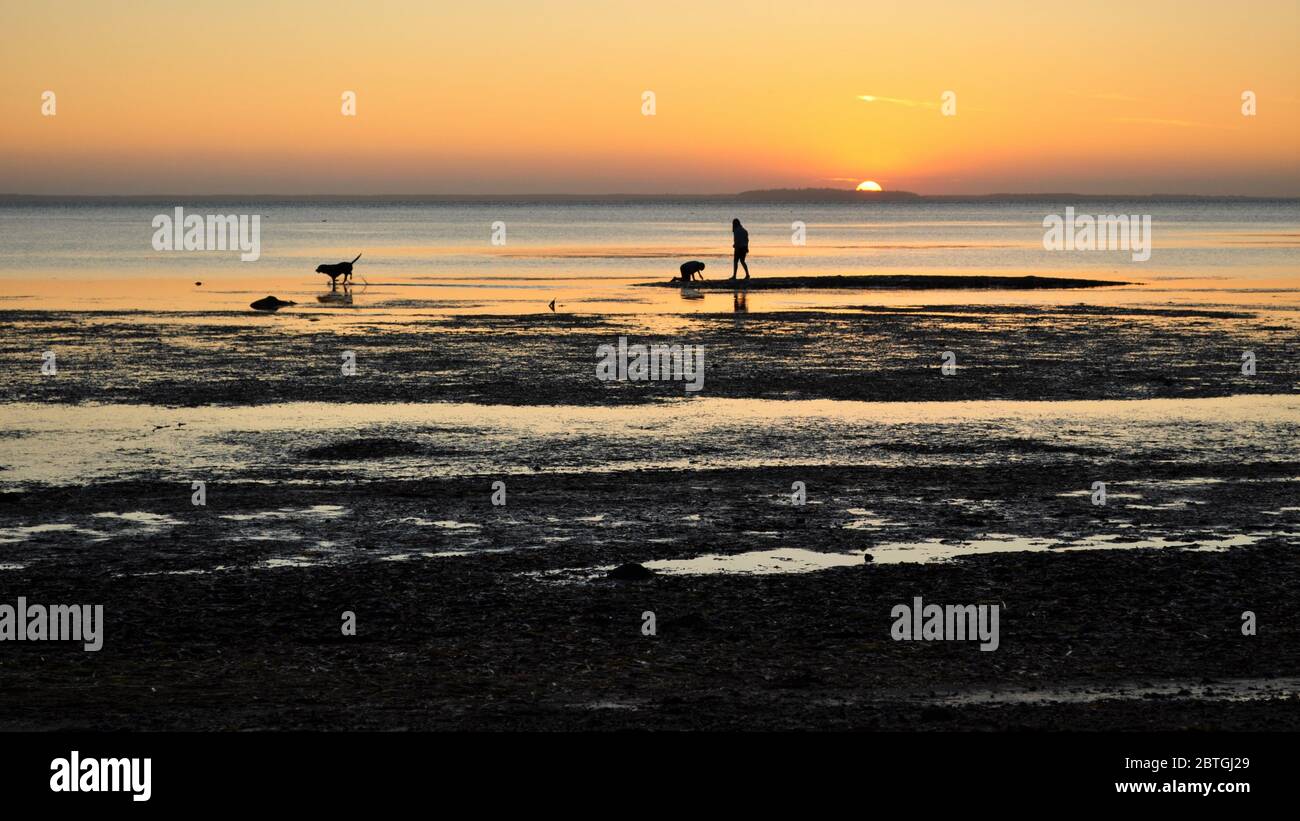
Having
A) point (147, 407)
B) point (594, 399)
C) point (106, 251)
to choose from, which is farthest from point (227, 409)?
point (106, 251)

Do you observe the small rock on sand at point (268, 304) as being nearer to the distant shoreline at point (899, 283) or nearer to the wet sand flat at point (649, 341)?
the wet sand flat at point (649, 341)

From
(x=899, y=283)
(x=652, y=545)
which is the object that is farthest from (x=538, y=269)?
(x=652, y=545)

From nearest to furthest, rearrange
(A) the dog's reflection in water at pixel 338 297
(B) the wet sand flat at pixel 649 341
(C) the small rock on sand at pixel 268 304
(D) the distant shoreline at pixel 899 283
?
(B) the wet sand flat at pixel 649 341, (C) the small rock on sand at pixel 268 304, (A) the dog's reflection in water at pixel 338 297, (D) the distant shoreline at pixel 899 283

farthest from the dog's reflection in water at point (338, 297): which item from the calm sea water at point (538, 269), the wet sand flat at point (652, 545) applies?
the wet sand flat at point (652, 545)

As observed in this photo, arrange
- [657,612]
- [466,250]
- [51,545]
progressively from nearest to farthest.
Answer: [657,612] → [51,545] → [466,250]

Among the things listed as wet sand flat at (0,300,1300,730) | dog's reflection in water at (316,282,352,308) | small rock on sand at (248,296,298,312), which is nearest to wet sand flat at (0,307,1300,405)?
wet sand flat at (0,300,1300,730)

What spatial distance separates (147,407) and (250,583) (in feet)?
37.4

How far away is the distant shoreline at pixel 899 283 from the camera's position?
52.5 m

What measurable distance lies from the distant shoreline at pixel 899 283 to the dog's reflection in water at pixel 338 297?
421 inches

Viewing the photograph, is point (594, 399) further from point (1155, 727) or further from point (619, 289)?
point (619, 289)

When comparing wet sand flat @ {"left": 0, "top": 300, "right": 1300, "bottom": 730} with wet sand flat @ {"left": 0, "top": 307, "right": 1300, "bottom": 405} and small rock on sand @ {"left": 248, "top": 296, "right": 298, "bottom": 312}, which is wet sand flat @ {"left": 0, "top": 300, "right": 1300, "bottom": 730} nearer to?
wet sand flat @ {"left": 0, "top": 307, "right": 1300, "bottom": 405}

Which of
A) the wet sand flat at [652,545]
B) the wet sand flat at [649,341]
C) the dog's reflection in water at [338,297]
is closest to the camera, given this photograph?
the wet sand flat at [652,545]

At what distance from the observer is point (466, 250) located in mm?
96625

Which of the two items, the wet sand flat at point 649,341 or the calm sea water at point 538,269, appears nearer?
the wet sand flat at point 649,341
